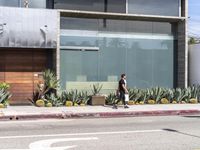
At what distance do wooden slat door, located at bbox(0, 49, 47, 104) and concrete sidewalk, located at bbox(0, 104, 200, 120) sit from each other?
5.29 feet

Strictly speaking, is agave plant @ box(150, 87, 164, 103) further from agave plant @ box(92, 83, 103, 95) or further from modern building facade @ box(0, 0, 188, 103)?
agave plant @ box(92, 83, 103, 95)

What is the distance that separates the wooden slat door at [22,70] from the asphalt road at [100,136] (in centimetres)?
691

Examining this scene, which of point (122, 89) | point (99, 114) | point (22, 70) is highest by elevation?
point (22, 70)

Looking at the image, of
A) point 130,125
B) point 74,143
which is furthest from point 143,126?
point 74,143

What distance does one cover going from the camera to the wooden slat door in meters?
23.9

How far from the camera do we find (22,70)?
2419 centimetres

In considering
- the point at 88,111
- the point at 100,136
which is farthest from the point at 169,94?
the point at 100,136

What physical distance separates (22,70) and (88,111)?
15.9ft

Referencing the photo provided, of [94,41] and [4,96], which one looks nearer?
[4,96]

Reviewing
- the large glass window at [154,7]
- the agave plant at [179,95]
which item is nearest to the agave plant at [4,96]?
the large glass window at [154,7]

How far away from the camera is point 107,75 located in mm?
25688

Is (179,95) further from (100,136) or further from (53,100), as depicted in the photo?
(100,136)

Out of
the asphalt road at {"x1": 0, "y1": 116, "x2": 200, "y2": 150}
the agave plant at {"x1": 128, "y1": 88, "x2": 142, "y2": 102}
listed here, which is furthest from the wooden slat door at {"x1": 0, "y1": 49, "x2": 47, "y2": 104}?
the asphalt road at {"x1": 0, "y1": 116, "x2": 200, "y2": 150}

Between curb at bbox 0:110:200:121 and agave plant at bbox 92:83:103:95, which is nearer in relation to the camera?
curb at bbox 0:110:200:121
